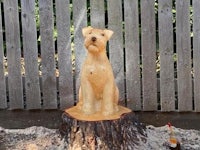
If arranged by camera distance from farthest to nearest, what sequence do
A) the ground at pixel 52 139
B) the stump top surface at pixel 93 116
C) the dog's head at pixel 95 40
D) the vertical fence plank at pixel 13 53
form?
1. the vertical fence plank at pixel 13 53
2. the ground at pixel 52 139
3. the stump top surface at pixel 93 116
4. the dog's head at pixel 95 40

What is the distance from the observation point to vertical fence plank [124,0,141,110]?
4910mm

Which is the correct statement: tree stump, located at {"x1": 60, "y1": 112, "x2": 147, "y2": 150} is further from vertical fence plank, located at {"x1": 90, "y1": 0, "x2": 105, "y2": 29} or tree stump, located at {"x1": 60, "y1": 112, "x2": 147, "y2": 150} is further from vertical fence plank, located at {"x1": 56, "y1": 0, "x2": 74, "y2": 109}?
vertical fence plank, located at {"x1": 90, "y1": 0, "x2": 105, "y2": 29}

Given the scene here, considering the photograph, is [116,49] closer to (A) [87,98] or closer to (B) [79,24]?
(B) [79,24]

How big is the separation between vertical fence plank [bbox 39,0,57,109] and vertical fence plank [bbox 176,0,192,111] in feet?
4.02

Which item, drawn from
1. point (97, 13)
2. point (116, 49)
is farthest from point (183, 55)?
point (97, 13)

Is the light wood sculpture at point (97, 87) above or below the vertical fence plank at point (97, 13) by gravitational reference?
below

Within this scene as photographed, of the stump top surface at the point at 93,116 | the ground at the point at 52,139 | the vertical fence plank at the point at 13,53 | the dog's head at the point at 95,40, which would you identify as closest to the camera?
the dog's head at the point at 95,40

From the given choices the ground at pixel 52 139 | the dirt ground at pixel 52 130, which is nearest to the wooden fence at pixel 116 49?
the dirt ground at pixel 52 130

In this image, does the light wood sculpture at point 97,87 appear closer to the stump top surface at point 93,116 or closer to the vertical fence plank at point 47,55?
the stump top surface at point 93,116

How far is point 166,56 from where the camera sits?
16.3ft

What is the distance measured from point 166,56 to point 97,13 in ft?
2.58

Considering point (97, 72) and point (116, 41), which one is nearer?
point (97, 72)

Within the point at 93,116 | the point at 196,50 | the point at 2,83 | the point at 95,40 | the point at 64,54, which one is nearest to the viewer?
the point at 95,40

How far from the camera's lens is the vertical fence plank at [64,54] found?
4.96 meters
